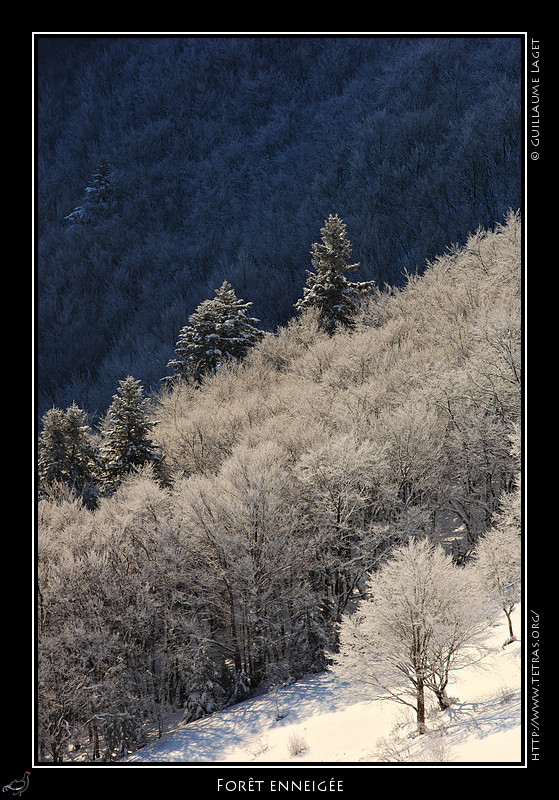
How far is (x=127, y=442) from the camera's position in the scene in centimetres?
3178

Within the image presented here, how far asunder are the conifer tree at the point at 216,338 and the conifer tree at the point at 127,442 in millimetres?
11251

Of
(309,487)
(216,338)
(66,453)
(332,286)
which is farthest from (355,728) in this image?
(332,286)

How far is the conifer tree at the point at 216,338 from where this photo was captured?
145 ft

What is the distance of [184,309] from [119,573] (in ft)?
217

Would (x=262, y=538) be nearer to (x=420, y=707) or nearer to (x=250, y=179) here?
(x=420, y=707)

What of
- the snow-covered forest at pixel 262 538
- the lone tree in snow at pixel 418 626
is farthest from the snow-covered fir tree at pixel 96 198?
the lone tree in snow at pixel 418 626

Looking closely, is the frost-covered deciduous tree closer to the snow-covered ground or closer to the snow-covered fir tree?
the snow-covered ground

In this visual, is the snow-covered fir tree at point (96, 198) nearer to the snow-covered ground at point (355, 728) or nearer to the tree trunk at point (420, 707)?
the snow-covered ground at point (355, 728)

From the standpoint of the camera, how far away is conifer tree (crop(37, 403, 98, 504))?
1232 inches
